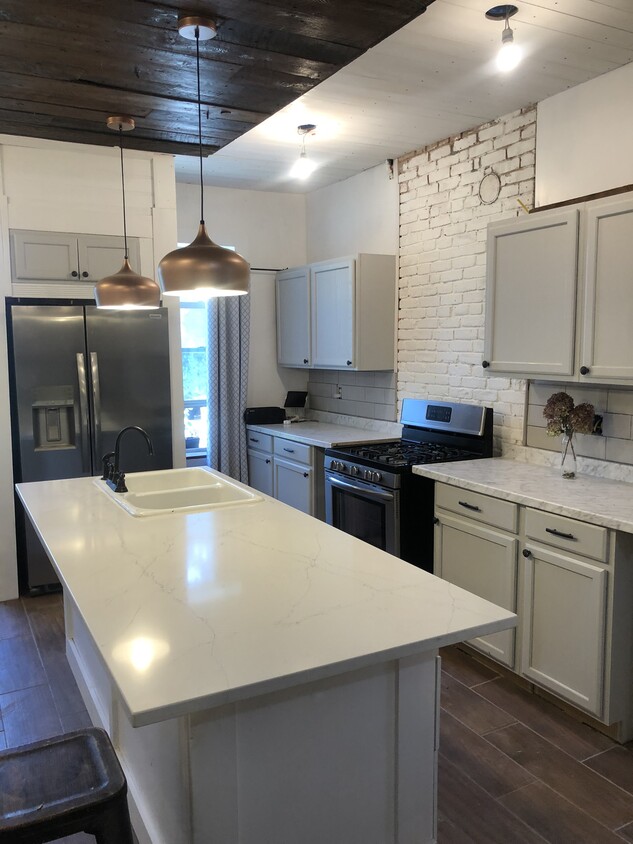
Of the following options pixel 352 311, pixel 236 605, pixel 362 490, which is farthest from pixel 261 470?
pixel 236 605

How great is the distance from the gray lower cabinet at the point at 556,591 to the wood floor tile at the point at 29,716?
6.39 feet

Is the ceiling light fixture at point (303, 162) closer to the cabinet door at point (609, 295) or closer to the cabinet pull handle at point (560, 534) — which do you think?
the cabinet door at point (609, 295)

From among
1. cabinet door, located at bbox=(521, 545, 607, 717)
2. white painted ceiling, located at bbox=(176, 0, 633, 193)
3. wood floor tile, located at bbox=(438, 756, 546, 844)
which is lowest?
wood floor tile, located at bbox=(438, 756, 546, 844)

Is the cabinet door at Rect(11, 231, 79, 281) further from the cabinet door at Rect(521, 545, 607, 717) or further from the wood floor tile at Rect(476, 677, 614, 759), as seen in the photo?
the wood floor tile at Rect(476, 677, 614, 759)

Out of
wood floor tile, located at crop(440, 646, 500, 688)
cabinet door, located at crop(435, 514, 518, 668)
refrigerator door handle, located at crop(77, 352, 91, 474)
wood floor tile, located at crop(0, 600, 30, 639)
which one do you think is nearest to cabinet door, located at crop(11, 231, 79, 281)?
refrigerator door handle, located at crop(77, 352, 91, 474)

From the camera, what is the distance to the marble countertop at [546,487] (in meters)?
2.60

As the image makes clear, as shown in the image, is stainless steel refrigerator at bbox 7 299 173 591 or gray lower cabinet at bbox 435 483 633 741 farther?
stainless steel refrigerator at bbox 7 299 173 591

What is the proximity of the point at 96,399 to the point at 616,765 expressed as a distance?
3.34 metres

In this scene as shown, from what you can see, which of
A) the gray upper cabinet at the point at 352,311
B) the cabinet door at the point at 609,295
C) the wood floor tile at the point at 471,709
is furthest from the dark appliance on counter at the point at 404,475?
the cabinet door at the point at 609,295

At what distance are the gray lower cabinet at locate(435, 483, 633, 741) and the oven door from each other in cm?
41

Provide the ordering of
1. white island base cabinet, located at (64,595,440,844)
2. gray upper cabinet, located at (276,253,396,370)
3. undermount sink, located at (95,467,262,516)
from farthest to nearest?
1. gray upper cabinet, located at (276,253,396,370)
2. undermount sink, located at (95,467,262,516)
3. white island base cabinet, located at (64,595,440,844)

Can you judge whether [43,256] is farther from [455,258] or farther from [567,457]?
[567,457]

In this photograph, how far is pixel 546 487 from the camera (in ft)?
10.00

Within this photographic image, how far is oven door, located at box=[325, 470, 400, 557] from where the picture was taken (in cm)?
368
